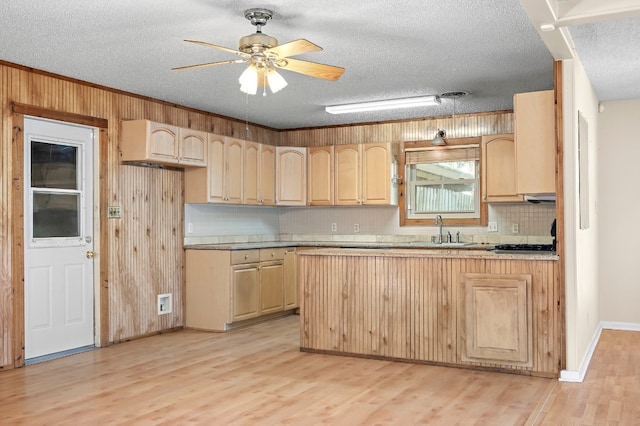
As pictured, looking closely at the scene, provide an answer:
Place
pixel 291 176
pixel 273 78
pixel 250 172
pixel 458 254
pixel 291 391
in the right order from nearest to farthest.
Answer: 1. pixel 273 78
2. pixel 291 391
3. pixel 458 254
4. pixel 250 172
5. pixel 291 176

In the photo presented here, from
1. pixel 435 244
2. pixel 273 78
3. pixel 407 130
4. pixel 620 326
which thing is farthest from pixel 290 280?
pixel 273 78

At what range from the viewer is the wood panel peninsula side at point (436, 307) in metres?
4.63

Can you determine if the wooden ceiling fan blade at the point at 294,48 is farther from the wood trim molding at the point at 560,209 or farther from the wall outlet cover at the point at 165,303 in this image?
the wall outlet cover at the point at 165,303

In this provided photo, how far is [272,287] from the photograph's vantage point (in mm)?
7434

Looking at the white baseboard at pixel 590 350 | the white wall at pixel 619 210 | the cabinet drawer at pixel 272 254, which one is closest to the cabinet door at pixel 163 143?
the cabinet drawer at pixel 272 254

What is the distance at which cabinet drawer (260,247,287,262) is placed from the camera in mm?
7273

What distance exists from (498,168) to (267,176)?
9.38 feet

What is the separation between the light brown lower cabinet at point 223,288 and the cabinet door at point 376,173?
5.29 feet

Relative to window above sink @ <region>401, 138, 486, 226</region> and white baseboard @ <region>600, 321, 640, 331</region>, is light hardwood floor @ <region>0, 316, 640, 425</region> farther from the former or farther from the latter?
window above sink @ <region>401, 138, 486, 226</region>

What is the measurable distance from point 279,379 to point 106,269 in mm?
2277

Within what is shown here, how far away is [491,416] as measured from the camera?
3.69 metres

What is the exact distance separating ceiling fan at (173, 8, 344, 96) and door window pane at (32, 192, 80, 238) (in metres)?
2.26

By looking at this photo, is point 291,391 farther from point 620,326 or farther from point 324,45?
point 620,326

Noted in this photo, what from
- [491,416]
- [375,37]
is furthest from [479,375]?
[375,37]
